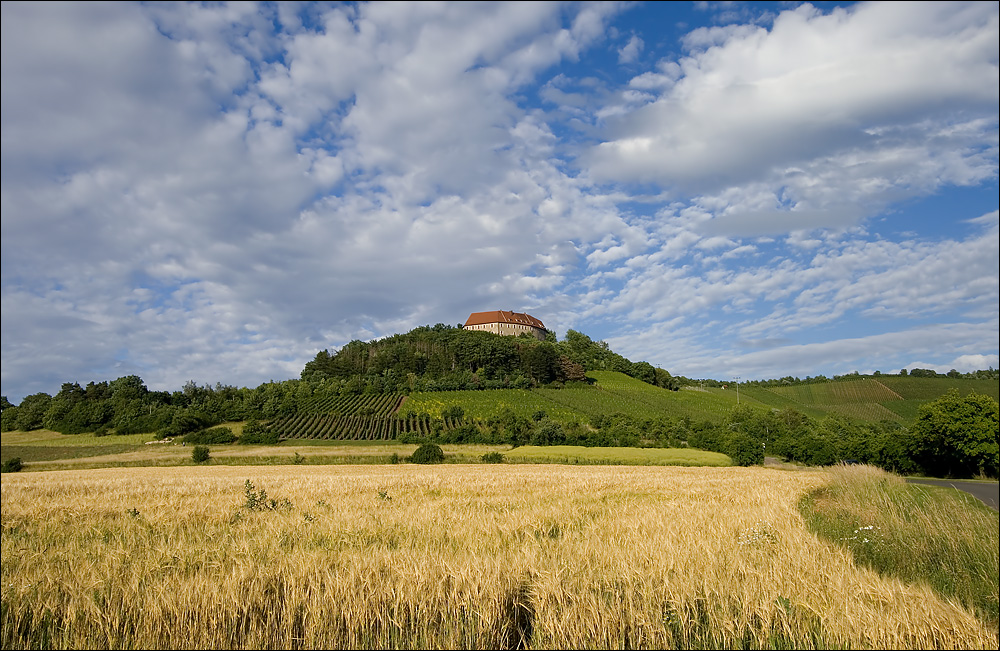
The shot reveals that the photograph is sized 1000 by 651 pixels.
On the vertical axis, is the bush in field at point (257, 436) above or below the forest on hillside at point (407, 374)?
below

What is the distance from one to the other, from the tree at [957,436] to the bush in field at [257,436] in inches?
2954

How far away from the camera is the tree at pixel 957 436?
99.5 ft

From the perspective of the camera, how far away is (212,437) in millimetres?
74188

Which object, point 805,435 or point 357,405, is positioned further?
point 357,405

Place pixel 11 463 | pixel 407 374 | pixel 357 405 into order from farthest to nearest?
1. pixel 407 374
2. pixel 357 405
3. pixel 11 463

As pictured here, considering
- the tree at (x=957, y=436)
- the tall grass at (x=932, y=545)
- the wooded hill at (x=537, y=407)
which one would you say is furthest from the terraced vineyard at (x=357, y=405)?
the tall grass at (x=932, y=545)

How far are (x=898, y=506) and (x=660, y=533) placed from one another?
9705 mm

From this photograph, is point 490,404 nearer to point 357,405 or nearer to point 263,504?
point 357,405

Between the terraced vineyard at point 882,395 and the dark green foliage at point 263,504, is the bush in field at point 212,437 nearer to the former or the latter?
the dark green foliage at point 263,504

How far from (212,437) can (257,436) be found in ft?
19.8

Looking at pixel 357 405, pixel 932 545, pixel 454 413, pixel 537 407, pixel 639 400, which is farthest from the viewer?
pixel 639 400

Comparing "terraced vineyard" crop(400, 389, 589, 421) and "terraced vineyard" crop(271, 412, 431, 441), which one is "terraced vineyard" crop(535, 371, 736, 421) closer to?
"terraced vineyard" crop(400, 389, 589, 421)

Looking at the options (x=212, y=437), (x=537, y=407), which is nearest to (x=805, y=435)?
(x=537, y=407)

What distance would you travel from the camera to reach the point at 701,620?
5.61 meters
